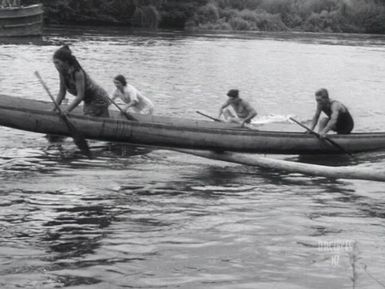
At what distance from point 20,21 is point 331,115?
34.1 metres

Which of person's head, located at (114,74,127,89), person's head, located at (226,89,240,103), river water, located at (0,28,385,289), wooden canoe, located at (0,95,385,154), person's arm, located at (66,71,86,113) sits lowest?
river water, located at (0,28,385,289)

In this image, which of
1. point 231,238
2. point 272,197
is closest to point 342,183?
point 272,197

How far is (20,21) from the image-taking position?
44594 millimetres

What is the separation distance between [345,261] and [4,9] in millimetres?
38412

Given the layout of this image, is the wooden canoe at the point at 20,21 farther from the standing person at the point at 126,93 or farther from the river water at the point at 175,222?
the standing person at the point at 126,93

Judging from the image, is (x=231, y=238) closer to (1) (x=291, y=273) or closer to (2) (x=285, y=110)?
(1) (x=291, y=273)

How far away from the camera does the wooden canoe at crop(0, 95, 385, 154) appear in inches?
464

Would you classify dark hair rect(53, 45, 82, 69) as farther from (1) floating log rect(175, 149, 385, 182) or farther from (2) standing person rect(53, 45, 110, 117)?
(1) floating log rect(175, 149, 385, 182)

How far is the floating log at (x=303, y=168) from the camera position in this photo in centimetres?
1112

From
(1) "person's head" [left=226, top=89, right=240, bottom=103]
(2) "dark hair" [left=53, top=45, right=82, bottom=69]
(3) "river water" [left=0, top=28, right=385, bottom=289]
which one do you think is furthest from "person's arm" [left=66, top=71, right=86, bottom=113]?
(1) "person's head" [left=226, top=89, right=240, bottom=103]

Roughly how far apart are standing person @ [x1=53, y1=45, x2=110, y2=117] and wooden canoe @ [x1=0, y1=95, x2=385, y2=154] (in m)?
0.40

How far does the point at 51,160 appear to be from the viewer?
532 inches

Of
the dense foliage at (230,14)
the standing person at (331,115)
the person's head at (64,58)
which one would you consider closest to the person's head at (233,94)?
the standing person at (331,115)

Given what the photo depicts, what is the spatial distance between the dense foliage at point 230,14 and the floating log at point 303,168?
5276 centimetres
